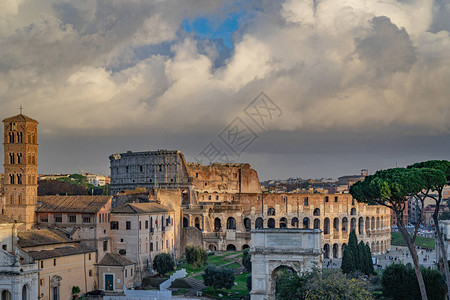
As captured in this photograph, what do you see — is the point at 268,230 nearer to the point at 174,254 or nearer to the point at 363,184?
the point at 363,184

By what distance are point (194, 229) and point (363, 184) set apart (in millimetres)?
30007

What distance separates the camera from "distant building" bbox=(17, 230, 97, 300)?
46.1 metres

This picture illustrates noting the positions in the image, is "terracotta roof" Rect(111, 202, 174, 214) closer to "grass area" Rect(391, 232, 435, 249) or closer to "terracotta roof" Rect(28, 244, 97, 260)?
"terracotta roof" Rect(28, 244, 97, 260)

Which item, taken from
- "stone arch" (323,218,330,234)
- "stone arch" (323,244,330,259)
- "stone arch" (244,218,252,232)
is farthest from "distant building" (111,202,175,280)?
"stone arch" (323,218,330,234)

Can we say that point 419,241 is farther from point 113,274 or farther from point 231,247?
point 113,274

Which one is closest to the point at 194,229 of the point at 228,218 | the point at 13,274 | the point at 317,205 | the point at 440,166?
the point at 228,218

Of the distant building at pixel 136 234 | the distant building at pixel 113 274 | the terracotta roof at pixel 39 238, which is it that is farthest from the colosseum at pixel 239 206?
the terracotta roof at pixel 39 238

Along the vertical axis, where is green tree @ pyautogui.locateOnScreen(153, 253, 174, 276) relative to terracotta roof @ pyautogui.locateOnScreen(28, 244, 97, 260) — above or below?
below

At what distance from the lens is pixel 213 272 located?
163 ft

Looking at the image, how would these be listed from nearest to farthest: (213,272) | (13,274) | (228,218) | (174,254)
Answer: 1. (13,274)
2. (213,272)
3. (174,254)
4. (228,218)

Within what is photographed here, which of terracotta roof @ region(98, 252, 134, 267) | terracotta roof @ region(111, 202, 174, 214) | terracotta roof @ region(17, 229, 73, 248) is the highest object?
terracotta roof @ region(111, 202, 174, 214)

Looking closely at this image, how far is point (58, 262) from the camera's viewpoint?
1873 inches

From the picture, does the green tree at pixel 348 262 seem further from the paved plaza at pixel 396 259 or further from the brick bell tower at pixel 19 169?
the brick bell tower at pixel 19 169

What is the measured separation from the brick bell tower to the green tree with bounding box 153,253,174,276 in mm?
10932
